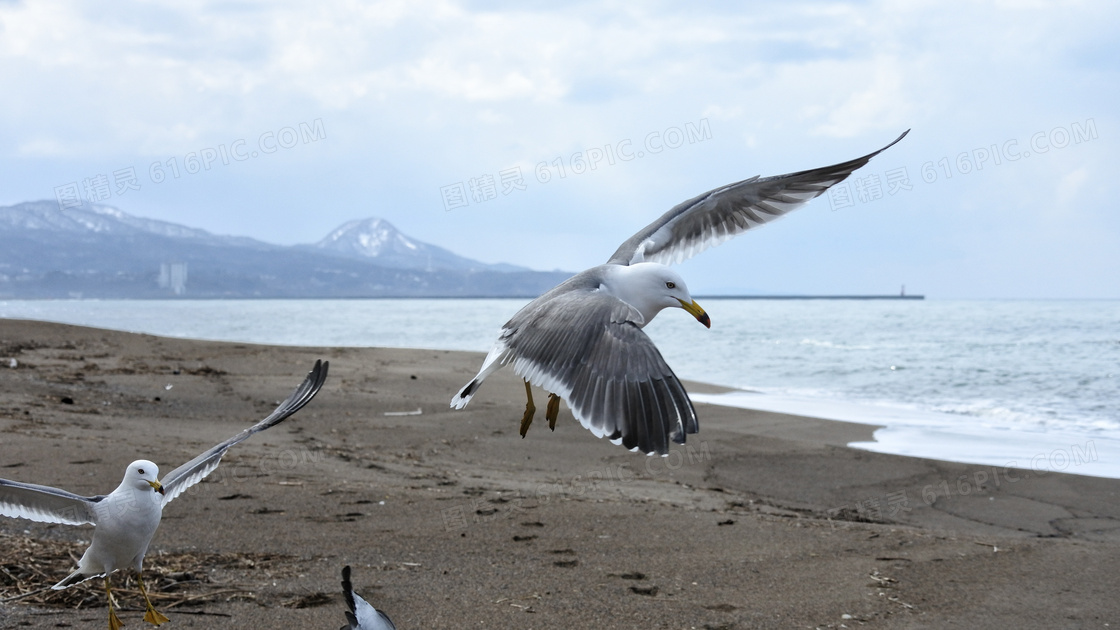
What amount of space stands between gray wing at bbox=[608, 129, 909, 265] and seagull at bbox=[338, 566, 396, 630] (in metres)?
1.77

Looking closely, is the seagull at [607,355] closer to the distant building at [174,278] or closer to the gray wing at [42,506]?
the gray wing at [42,506]

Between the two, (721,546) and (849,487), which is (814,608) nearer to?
(721,546)

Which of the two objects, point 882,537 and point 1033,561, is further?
point 882,537

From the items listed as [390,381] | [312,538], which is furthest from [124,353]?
[312,538]

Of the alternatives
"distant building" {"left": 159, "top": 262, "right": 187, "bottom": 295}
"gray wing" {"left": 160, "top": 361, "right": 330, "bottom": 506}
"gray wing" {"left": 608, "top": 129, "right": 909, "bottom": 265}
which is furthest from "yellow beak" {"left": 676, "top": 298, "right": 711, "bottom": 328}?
"distant building" {"left": 159, "top": 262, "right": 187, "bottom": 295}

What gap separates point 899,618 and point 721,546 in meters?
1.28

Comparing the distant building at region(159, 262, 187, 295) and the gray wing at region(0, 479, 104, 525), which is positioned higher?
the distant building at region(159, 262, 187, 295)

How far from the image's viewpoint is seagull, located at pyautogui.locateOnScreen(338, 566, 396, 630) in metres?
2.92

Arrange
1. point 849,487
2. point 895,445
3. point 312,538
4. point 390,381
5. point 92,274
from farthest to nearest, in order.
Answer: point 92,274
point 390,381
point 895,445
point 849,487
point 312,538

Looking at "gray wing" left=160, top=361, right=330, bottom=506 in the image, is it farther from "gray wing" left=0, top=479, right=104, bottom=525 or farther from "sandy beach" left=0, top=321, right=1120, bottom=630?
"sandy beach" left=0, top=321, right=1120, bottom=630

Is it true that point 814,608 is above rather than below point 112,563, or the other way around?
below

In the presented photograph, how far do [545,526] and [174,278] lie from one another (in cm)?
12633

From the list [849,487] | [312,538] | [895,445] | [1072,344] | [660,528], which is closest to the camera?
[312,538]

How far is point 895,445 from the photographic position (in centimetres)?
986
